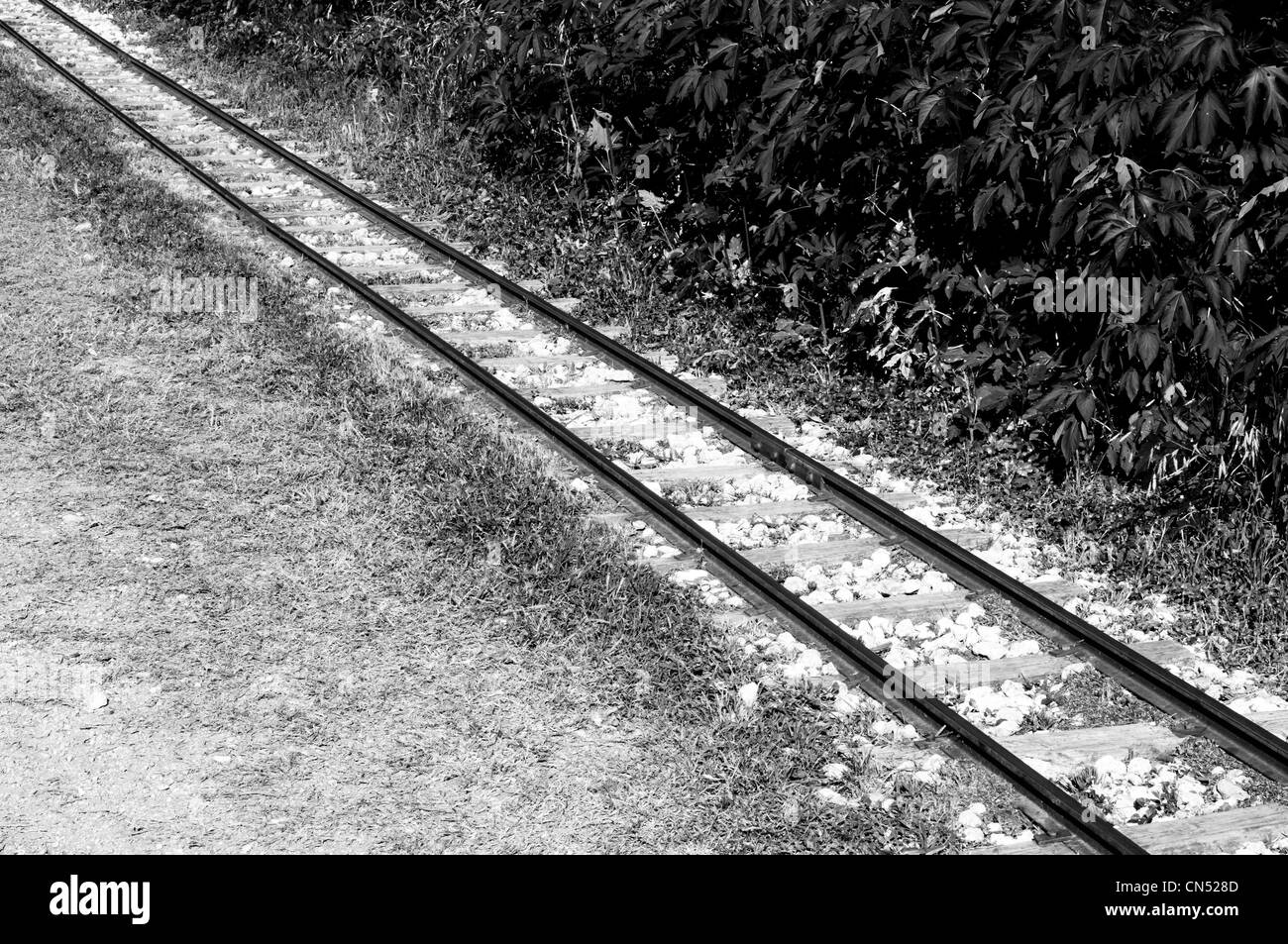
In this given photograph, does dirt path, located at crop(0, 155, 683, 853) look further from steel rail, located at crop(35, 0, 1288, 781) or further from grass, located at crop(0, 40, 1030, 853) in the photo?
steel rail, located at crop(35, 0, 1288, 781)

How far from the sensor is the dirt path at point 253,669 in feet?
17.7

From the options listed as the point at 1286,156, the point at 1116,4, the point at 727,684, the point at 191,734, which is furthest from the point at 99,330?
the point at 1286,156

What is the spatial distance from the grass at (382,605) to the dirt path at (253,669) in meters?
0.02

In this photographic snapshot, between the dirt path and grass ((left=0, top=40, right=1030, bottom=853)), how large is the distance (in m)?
0.02

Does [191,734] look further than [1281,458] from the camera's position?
No

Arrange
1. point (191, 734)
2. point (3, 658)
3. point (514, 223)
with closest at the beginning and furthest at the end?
point (191, 734) → point (3, 658) → point (514, 223)

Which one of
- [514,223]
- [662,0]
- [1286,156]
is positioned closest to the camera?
[1286,156]

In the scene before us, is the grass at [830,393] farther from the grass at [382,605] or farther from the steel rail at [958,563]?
the grass at [382,605]

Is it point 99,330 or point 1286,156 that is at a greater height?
point 1286,156

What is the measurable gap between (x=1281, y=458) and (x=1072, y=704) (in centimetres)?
208

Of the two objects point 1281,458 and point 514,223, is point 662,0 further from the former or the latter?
point 1281,458

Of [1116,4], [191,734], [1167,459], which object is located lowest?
[191,734]

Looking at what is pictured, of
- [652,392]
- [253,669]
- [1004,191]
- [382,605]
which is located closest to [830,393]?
[652,392]

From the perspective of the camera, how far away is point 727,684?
6.22m
